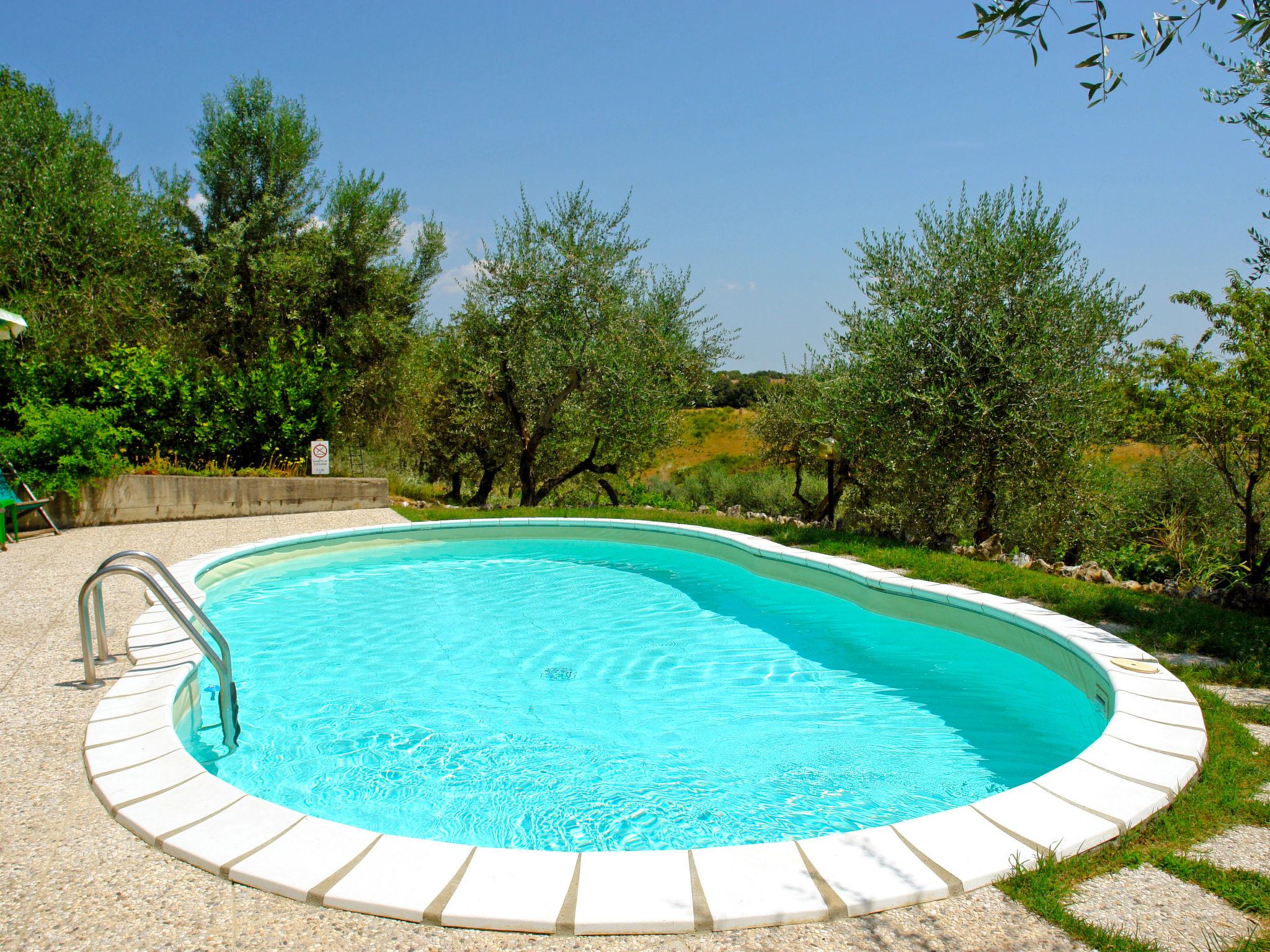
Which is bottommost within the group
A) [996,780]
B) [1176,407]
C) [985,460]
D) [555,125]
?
[996,780]

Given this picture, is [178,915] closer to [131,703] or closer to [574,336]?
[131,703]

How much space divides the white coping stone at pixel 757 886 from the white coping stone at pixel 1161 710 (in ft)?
6.81

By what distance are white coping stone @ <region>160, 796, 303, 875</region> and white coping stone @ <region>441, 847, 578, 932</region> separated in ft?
2.41

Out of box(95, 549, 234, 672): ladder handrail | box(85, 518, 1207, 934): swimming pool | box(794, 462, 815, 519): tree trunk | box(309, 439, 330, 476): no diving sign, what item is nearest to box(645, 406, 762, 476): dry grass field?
→ box(794, 462, 815, 519): tree trunk

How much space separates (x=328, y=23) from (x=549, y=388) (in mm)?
6581

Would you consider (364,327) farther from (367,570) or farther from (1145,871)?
(1145,871)

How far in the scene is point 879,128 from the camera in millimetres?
9148

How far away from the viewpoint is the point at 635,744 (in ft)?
13.4

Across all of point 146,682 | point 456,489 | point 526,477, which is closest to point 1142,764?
point 146,682

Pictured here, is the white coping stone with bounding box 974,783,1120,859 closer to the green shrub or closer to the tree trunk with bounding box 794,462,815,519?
the green shrub

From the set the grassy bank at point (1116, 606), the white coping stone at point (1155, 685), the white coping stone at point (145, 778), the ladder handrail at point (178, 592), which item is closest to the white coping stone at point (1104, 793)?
the white coping stone at point (1155, 685)

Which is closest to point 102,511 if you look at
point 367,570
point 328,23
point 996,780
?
point 367,570

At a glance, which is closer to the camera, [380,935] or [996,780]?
[380,935]

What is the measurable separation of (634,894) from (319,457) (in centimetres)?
1095
